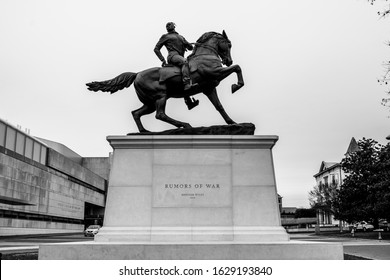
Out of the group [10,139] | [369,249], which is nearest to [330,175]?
[10,139]

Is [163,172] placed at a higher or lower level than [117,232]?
higher

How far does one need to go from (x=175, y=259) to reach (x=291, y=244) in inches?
105

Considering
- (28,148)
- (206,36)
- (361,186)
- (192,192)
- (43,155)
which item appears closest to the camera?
(192,192)

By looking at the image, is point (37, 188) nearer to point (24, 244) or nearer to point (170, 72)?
point (24, 244)

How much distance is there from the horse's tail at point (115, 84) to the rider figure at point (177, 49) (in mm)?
1161

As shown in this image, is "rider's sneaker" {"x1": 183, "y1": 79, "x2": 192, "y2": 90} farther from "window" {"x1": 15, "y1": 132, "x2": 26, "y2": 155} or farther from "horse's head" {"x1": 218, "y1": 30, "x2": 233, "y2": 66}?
"window" {"x1": 15, "y1": 132, "x2": 26, "y2": 155}

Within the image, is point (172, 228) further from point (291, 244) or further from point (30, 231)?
point (30, 231)

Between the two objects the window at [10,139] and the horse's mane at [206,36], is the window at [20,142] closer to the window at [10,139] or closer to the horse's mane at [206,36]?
the window at [10,139]

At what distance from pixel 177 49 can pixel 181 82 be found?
1161 millimetres

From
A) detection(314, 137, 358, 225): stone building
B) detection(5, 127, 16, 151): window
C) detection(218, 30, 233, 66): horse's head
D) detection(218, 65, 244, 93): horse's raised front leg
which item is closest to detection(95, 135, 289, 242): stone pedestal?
detection(218, 65, 244, 93): horse's raised front leg

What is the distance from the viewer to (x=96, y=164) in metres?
97.5

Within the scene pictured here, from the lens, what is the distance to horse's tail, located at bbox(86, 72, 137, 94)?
13391mm

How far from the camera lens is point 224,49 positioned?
1328 centimetres
